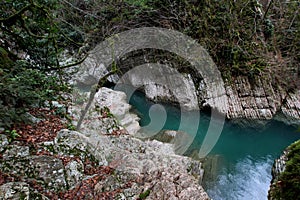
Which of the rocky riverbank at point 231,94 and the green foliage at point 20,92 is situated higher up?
the rocky riverbank at point 231,94

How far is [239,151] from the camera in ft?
26.1

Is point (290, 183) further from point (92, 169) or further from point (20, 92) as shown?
point (20, 92)

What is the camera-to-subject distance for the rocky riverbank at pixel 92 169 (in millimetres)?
2318

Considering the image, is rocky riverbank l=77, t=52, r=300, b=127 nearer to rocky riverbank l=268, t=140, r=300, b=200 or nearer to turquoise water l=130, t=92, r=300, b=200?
turquoise water l=130, t=92, r=300, b=200

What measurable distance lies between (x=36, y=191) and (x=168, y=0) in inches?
381

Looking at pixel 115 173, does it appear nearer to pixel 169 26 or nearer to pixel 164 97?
pixel 164 97

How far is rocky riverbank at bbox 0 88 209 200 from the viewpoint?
91.3 inches

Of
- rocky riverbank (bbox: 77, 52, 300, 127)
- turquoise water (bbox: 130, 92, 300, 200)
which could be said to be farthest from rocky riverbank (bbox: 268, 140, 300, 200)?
rocky riverbank (bbox: 77, 52, 300, 127)

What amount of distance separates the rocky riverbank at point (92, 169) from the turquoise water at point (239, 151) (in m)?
2.25

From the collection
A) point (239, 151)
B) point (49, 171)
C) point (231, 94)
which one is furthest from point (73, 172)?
point (231, 94)

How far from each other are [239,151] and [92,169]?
6.61m

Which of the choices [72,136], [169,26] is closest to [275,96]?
[169,26]

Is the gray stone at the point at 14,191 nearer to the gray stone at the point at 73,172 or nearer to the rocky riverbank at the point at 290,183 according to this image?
the gray stone at the point at 73,172

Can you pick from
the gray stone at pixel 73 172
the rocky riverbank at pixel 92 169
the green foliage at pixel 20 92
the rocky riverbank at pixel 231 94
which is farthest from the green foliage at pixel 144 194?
the rocky riverbank at pixel 231 94
